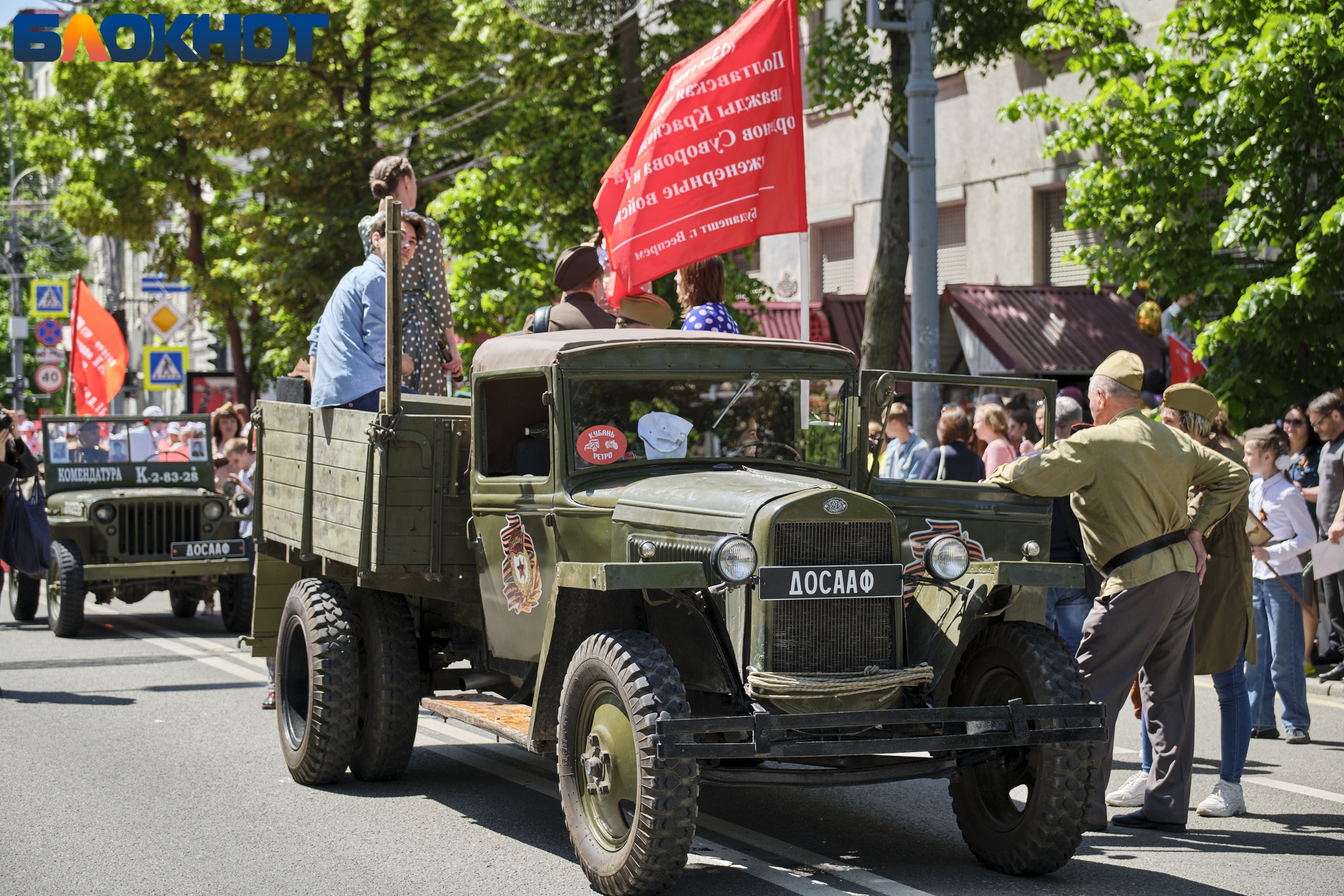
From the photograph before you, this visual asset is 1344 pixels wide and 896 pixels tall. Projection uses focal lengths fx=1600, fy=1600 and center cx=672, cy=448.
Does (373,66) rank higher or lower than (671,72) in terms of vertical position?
higher

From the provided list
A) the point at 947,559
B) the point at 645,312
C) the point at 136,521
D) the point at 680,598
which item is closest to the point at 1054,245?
the point at 136,521

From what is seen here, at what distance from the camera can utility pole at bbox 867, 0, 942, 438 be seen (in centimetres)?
1428

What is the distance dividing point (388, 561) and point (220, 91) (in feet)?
74.1

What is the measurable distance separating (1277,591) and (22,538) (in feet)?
28.4

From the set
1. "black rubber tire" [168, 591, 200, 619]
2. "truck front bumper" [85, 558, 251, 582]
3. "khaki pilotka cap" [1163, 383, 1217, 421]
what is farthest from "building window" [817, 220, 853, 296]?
"khaki pilotka cap" [1163, 383, 1217, 421]

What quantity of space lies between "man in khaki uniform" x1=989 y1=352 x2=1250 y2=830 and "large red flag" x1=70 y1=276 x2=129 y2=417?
19.2 metres

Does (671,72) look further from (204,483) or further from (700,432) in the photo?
(204,483)

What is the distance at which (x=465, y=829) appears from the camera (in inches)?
272

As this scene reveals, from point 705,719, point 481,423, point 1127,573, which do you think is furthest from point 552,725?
point 1127,573

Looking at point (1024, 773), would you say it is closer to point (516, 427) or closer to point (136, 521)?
point (516, 427)

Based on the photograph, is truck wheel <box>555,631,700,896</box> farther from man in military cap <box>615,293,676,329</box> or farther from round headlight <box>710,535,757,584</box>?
man in military cap <box>615,293,676,329</box>

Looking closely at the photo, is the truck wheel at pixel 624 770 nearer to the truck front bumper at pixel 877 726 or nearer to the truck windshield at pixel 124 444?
the truck front bumper at pixel 877 726

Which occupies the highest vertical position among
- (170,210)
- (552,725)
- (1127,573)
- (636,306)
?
(170,210)

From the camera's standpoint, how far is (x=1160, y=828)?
7.08 meters
